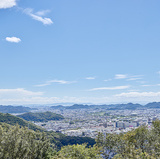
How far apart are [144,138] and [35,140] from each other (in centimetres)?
1196

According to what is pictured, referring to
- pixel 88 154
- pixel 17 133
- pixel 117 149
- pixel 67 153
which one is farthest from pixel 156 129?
pixel 17 133

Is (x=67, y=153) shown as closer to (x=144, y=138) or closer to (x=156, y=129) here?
(x=144, y=138)

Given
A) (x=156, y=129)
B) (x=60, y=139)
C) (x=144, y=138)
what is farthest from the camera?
(x=60, y=139)

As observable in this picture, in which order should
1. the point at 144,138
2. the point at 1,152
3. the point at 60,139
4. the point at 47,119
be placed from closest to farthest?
the point at 1,152 < the point at 144,138 < the point at 60,139 < the point at 47,119

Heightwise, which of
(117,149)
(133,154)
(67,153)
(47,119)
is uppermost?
(133,154)

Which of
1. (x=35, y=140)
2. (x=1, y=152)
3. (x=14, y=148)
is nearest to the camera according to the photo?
(x=1, y=152)

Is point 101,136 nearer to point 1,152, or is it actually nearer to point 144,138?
point 144,138

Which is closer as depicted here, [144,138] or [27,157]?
[27,157]

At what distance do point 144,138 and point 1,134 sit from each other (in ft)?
48.7

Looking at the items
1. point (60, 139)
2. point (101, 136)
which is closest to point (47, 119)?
point (60, 139)

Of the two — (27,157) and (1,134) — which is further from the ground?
(1,134)

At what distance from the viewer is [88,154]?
41.8 ft

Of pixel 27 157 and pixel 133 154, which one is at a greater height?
pixel 133 154

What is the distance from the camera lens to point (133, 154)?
9641mm
